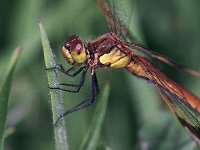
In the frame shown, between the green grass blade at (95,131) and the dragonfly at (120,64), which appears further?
the dragonfly at (120,64)

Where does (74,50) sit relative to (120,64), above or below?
above

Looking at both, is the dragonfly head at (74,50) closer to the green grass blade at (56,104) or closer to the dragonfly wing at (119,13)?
the dragonfly wing at (119,13)

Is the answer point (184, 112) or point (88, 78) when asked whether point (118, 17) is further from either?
point (184, 112)

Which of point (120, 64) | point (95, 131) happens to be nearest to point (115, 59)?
point (120, 64)

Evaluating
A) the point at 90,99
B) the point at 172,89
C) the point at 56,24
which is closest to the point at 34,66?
the point at 56,24

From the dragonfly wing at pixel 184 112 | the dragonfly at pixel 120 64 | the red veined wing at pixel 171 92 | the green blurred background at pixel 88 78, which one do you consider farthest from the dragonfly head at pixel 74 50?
the dragonfly wing at pixel 184 112

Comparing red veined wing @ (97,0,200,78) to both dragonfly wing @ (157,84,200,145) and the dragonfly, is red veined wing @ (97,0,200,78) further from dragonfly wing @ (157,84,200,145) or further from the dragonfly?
dragonfly wing @ (157,84,200,145)

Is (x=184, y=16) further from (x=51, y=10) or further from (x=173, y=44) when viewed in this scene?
(x=51, y=10)
